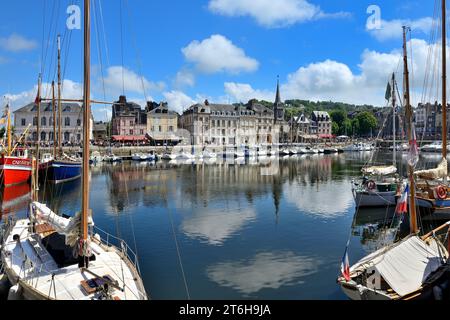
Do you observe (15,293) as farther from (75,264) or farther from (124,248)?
(124,248)

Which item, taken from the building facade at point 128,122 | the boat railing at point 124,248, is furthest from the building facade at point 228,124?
the boat railing at point 124,248

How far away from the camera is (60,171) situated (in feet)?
157

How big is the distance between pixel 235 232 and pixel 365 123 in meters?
162

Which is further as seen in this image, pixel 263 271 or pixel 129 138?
pixel 129 138

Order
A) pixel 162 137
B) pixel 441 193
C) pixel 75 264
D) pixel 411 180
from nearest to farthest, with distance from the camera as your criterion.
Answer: pixel 75 264
pixel 411 180
pixel 441 193
pixel 162 137

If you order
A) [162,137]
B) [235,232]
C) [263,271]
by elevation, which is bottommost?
[263,271]

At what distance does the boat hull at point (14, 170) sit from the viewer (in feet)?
134

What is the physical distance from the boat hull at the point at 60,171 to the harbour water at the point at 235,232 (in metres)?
2.82

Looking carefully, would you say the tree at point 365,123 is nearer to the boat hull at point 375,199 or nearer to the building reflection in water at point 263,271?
the boat hull at point 375,199

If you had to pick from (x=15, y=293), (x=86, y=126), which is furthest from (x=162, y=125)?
(x=15, y=293)

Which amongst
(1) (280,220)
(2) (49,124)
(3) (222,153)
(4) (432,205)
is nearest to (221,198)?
(1) (280,220)

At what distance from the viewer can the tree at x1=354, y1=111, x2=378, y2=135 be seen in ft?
555

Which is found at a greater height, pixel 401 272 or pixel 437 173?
pixel 437 173
